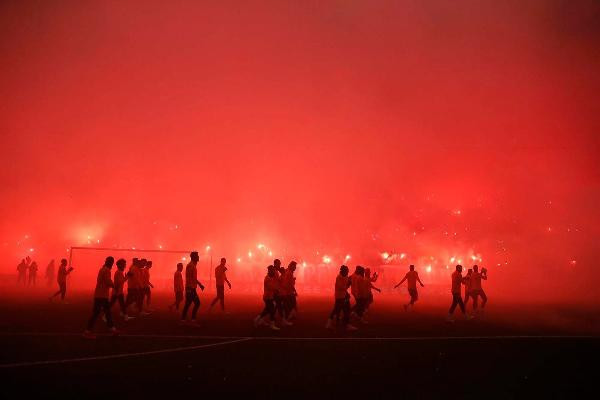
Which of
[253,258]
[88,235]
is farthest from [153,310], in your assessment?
[88,235]

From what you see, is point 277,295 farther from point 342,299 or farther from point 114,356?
point 114,356

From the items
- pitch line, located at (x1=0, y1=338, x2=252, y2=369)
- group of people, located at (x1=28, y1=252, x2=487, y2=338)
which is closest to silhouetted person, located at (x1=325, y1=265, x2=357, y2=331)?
group of people, located at (x1=28, y1=252, x2=487, y2=338)

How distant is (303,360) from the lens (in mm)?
8219

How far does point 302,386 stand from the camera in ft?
21.1

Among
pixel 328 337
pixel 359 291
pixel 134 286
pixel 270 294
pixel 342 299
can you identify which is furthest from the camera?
pixel 134 286

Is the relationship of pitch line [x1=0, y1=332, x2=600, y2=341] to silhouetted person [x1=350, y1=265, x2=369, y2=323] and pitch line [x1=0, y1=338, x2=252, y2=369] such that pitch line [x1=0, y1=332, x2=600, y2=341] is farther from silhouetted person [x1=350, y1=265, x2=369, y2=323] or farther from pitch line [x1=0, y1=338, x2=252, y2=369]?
silhouetted person [x1=350, y1=265, x2=369, y2=323]

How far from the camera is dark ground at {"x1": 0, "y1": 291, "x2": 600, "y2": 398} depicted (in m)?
6.26

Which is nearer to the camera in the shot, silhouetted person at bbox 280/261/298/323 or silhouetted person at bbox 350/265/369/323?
silhouetted person at bbox 280/261/298/323

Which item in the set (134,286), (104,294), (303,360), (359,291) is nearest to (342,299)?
(359,291)

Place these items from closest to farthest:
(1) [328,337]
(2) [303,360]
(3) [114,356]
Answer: (3) [114,356]
(2) [303,360]
(1) [328,337]

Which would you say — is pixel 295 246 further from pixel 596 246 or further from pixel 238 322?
pixel 238 322

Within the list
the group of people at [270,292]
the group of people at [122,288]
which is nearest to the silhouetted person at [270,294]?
the group of people at [270,292]

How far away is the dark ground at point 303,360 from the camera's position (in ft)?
20.5

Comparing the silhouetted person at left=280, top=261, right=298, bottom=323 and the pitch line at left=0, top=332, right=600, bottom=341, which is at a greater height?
the silhouetted person at left=280, top=261, right=298, bottom=323
